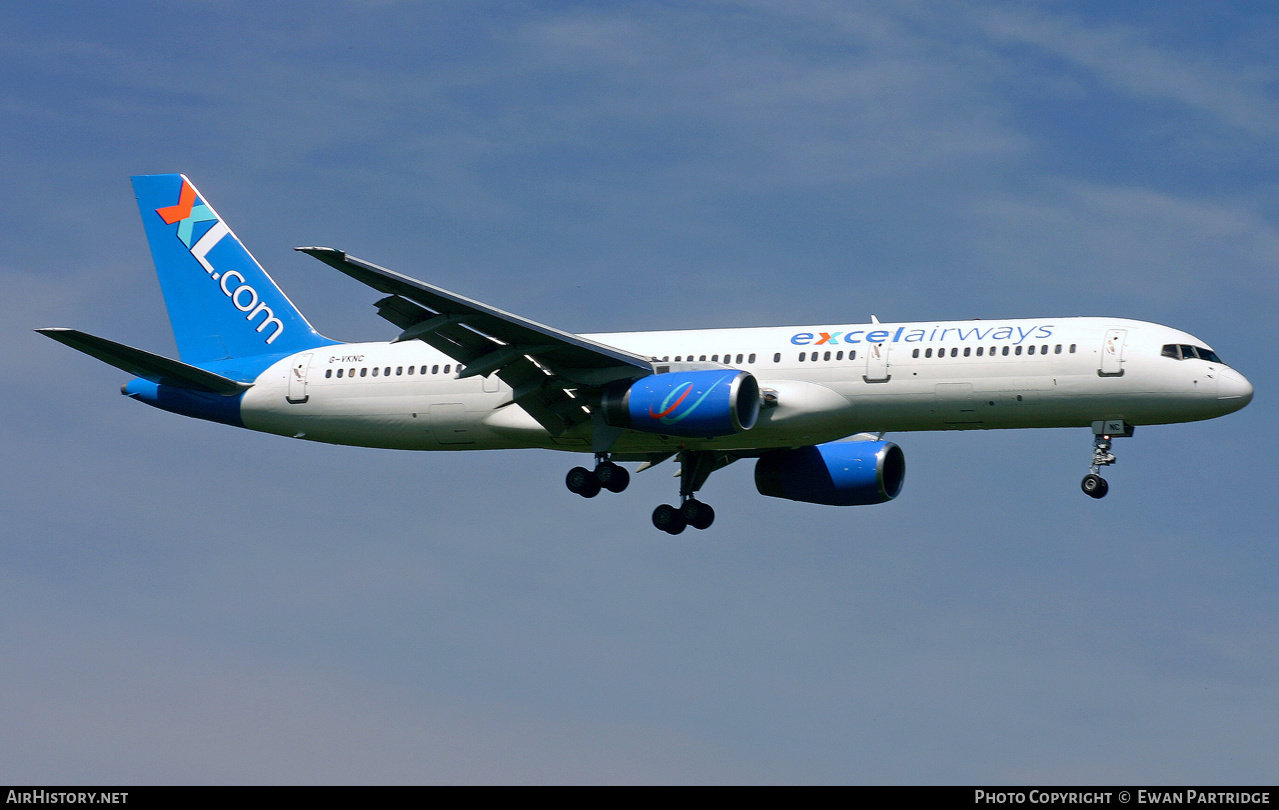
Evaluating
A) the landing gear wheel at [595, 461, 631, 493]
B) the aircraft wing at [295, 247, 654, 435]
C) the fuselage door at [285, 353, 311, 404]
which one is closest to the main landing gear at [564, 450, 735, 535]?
the landing gear wheel at [595, 461, 631, 493]

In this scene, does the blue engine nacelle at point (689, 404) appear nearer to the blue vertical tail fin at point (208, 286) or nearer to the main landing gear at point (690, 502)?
the main landing gear at point (690, 502)

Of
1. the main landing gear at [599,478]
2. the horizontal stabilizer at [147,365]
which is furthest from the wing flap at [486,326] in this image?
the horizontal stabilizer at [147,365]

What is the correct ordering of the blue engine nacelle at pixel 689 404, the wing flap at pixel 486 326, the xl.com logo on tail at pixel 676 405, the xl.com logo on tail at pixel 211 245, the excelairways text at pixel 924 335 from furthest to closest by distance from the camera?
the xl.com logo on tail at pixel 211 245, the excelairways text at pixel 924 335, the xl.com logo on tail at pixel 676 405, the blue engine nacelle at pixel 689 404, the wing flap at pixel 486 326

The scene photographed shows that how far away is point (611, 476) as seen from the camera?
43656 millimetres

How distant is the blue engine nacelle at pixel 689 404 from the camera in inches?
1549

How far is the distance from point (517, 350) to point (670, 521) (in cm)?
874

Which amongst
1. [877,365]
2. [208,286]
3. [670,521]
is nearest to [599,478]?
[670,521]

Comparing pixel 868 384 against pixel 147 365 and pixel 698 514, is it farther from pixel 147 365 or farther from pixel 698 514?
pixel 147 365

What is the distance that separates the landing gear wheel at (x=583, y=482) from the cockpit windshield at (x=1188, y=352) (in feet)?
49.0

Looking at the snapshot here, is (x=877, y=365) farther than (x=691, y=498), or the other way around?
(x=691, y=498)

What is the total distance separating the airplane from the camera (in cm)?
3900

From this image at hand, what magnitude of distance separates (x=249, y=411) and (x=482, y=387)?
7.18 meters

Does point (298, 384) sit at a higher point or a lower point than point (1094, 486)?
higher

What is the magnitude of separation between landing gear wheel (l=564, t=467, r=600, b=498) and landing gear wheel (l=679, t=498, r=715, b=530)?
3.74 m
